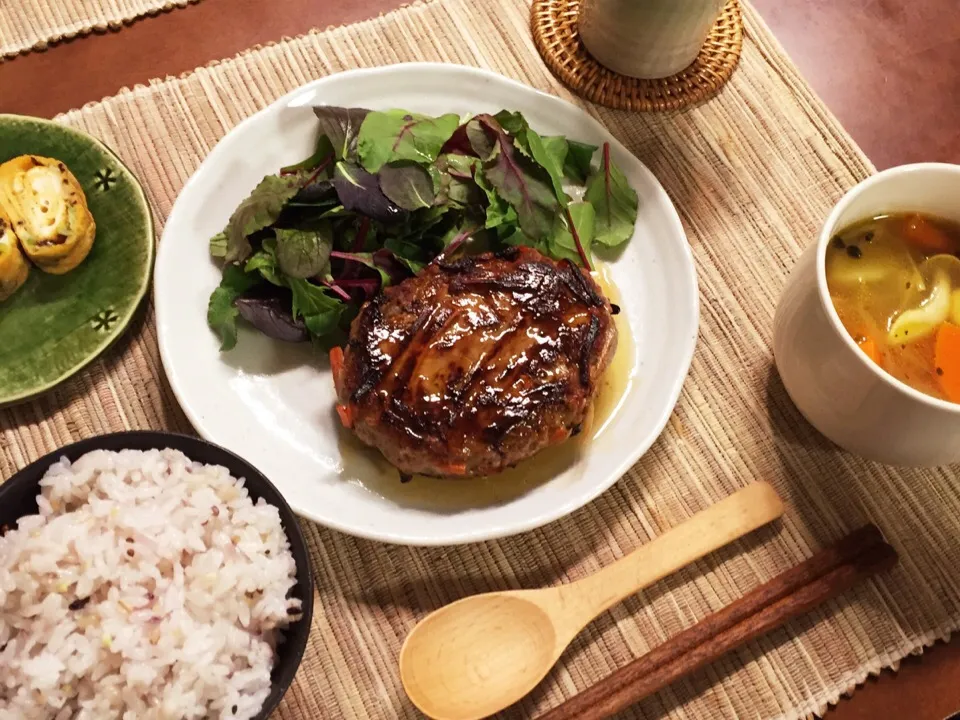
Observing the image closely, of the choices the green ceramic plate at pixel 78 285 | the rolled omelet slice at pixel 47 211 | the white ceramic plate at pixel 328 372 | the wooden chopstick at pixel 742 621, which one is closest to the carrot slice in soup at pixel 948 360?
the wooden chopstick at pixel 742 621

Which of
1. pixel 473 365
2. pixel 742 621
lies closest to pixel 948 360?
pixel 742 621

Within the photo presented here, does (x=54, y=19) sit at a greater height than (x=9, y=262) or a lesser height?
greater

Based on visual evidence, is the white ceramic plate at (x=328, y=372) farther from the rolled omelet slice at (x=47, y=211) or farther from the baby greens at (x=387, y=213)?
the rolled omelet slice at (x=47, y=211)

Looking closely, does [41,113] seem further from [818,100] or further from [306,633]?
[818,100]

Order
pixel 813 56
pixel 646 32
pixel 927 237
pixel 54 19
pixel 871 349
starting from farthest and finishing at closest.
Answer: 1. pixel 813 56
2. pixel 54 19
3. pixel 646 32
4. pixel 927 237
5. pixel 871 349

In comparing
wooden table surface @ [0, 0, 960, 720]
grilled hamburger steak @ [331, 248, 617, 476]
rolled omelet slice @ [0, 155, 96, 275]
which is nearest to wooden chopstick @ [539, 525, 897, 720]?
grilled hamburger steak @ [331, 248, 617, 476]

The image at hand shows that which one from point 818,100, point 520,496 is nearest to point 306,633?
point 520,496

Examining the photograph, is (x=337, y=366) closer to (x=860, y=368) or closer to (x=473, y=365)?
(x=473, y=365)
